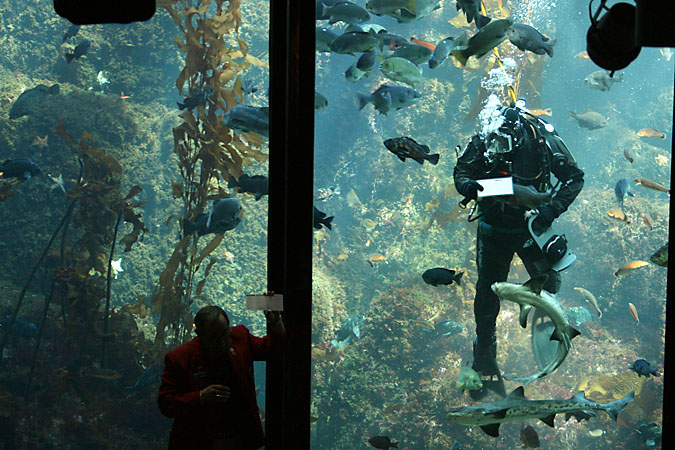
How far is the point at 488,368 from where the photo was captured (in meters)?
3.46

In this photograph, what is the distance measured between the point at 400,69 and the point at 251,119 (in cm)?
110

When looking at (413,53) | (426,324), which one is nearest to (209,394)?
(413,53)

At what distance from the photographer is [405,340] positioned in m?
6.25

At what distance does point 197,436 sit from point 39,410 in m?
2.88

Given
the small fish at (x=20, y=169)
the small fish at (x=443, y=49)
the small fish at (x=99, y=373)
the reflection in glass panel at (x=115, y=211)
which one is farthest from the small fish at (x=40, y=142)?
the small fish at (x=443, y=49)

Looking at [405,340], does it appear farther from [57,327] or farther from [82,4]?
[82,4]

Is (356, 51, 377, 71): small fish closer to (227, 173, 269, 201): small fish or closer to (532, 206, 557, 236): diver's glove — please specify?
(227, 173, 269, 201): small fish

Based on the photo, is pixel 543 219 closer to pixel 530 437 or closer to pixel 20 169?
pixel 530 437

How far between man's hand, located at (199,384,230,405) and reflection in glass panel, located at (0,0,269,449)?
1.26 m

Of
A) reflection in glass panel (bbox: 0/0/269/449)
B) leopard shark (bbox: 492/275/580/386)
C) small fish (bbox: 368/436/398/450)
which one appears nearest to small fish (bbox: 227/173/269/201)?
reflection in glass panel (bbox: 0/0/269/449)

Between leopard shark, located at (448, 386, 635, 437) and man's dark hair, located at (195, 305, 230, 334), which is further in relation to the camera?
leopard shark, located at (448, 386, 635, 437)

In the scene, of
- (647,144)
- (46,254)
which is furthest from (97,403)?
(647,144)

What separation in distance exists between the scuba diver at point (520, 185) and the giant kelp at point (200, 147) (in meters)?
1.47

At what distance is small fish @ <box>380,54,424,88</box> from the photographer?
323cm
